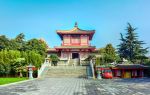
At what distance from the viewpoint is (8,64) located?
30.4 meters

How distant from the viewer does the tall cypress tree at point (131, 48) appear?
44.5m

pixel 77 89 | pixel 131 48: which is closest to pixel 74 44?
pixel 131 48

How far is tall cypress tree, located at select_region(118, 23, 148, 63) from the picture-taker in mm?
44469

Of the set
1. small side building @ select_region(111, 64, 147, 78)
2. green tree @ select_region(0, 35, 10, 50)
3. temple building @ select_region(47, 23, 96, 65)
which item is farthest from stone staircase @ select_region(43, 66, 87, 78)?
green tree @ select_region(0, 35, 10, 50)

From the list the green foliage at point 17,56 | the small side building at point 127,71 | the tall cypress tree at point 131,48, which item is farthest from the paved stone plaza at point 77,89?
the tall cypress tree at point 131,48

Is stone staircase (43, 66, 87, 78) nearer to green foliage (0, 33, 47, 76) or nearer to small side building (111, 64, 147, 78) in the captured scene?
green foliage (0, 33, 47, 76)

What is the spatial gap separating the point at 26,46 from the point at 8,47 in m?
3.14

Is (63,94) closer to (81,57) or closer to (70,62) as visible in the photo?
(70,62)

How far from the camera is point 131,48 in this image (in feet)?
149

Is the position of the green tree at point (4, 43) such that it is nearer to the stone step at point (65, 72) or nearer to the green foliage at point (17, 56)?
the green foliage at point (17, 56)

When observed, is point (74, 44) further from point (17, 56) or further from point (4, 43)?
point (17, 56)

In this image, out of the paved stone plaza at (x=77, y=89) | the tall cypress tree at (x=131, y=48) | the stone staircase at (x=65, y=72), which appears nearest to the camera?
the paved stone plaza at (x=77, y=89)

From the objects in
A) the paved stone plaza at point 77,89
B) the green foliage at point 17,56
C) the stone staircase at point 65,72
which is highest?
the green foliage at point 17,56

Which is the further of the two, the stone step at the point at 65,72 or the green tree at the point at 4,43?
the green tree at the point at 4,43
